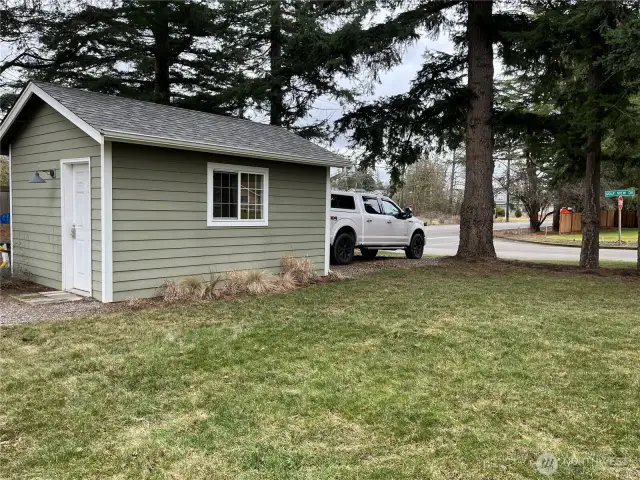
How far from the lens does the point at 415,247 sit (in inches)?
565

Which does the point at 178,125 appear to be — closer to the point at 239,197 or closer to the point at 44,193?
the point at 239,197

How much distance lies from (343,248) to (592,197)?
20.2 feet

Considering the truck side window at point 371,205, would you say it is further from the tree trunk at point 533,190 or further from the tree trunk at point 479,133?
the tree trunk at point 533,190

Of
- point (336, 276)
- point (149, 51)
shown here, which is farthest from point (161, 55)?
point (336, 276)

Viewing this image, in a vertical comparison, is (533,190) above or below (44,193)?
above

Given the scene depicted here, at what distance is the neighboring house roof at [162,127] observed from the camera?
22.9 ft

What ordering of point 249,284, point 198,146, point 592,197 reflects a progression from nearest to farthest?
point 198,146 < point 249,284 < point 592,197

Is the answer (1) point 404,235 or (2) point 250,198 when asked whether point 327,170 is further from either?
(1) point 404,235

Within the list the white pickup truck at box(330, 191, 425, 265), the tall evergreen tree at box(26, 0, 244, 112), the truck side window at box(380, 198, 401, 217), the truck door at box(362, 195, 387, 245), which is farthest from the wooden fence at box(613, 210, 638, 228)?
the tall evergreen tree at box(26, 0, 244, 112)

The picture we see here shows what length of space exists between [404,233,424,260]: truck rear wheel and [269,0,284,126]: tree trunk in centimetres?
589

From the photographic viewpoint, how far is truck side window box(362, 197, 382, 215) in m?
12.7

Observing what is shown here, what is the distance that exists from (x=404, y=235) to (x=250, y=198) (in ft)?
19.7

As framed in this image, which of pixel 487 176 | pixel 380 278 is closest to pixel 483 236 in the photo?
pixel 487 176

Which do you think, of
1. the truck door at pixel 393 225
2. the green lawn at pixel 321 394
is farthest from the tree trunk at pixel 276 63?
the green lawn at pixel 321 394
